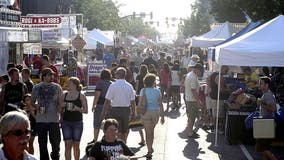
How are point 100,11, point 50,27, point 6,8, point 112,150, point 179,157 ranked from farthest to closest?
1. point 100,11
2. point 50,27
3. point 6,8
4. point 179,157
5. point 112,150

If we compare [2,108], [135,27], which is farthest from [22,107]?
[135,27]

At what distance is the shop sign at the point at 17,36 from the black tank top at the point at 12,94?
13446mm

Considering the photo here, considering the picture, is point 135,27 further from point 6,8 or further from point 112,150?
point 112,150

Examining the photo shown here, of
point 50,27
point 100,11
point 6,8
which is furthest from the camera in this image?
point 100,11

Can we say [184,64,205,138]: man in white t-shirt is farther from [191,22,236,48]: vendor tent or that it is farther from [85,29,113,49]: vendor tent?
[85,29,113,49]: vendor tent

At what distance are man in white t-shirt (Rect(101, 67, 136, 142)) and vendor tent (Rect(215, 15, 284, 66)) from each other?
7.45ft

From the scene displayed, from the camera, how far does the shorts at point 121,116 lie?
10062 mm

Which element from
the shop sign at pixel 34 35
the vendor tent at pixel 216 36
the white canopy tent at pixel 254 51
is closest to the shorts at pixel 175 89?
the vendor tent at pixel 216 36

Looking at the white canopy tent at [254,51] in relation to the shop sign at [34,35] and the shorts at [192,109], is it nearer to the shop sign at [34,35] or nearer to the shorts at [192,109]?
the shorts at [192,109]

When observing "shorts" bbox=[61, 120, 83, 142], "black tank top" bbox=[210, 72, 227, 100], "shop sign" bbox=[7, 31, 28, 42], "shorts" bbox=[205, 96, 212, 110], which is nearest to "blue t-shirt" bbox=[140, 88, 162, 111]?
"shorts" bbox=[61, 120, 83, 142]

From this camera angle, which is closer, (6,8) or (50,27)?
(6,8)

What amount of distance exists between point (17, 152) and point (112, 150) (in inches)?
85.7

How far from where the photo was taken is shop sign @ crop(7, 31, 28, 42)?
2278 centimetres

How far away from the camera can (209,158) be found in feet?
35.3
